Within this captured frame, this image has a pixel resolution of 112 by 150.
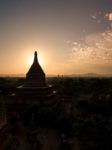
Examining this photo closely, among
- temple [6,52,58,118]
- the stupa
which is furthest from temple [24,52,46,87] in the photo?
temple [6,52,58,118]

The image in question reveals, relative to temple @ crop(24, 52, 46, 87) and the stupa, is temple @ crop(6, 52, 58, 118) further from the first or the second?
temple @ crop(24, 52, 46, 87)

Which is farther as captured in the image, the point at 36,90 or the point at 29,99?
the point at 36,90

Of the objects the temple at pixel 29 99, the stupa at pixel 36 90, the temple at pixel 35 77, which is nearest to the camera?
the temple at pixel 29 99

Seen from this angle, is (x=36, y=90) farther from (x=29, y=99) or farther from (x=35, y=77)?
(x=35, y=77)

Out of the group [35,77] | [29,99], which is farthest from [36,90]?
[35,77]

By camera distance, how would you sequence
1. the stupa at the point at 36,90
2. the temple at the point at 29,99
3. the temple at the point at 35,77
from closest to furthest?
the temple at the point at 29,99, the stupa at the point at 36,90, the temple at the point at 35,77

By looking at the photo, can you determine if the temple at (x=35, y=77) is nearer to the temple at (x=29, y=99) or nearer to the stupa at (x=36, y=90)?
the stupa at (x=36, y=90)

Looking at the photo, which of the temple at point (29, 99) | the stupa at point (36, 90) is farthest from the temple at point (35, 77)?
the temple at point (29, 99)

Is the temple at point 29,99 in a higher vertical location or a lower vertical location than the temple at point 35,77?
lower

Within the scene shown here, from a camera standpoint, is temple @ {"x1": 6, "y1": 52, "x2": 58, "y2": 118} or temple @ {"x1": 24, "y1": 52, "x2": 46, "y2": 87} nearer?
temple @ {"x1": 6, "y1": 52, "x2": 58, "y2": 118}

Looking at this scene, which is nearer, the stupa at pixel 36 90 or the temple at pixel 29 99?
the temple at pixel 29 99

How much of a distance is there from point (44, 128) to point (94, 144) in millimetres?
8221

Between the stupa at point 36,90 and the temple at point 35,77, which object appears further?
the temple at point 35,77

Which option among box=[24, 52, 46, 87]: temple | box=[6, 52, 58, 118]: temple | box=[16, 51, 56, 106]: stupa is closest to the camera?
box=[6, 52, 58, 118]: temple
